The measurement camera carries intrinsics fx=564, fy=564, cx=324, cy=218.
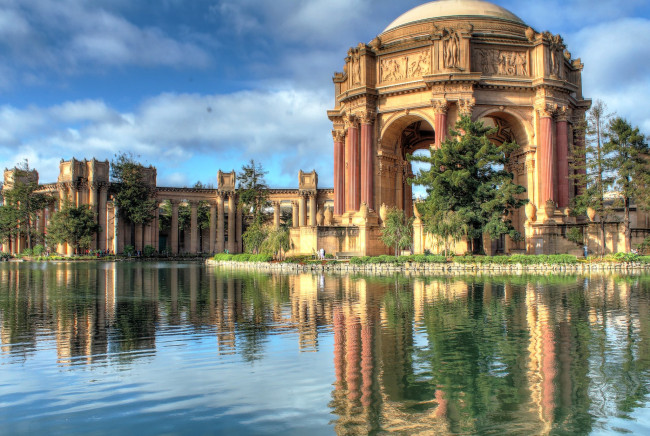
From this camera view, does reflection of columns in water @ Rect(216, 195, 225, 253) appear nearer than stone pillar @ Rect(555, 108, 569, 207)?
No

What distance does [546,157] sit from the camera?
39656 millimetres

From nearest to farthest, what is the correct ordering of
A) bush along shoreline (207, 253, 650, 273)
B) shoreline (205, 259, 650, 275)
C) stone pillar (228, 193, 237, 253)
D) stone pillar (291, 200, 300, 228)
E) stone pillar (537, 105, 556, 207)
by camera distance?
shoreline (205, 259, 650, 275), bush along shoreline (207, 253, 650, 273), stone pillar (537, 105, 556, 207), stone pillar (228, 193, 237, 253), stone pillar (291, 200, 300, 228)

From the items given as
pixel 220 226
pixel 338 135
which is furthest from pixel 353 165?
pixel 220 226

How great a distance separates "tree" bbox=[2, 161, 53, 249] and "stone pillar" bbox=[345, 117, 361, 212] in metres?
39.5

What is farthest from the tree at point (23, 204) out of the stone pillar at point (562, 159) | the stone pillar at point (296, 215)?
the stone pillar at point (562, 159)

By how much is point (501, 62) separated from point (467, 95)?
4.20 meters

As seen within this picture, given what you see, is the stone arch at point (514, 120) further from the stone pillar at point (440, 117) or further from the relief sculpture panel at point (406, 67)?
the relief sculpture panel at point (406, 67)

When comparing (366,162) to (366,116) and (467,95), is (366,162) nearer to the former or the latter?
(366,116)

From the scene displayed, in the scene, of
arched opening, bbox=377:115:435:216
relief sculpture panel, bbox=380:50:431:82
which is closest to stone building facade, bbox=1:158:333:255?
arched opening, bbox=377:115:435:216

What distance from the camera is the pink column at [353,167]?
43.2 meters

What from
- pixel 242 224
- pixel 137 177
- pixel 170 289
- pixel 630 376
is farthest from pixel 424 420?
pixel 242 224

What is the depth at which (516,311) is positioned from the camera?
12406 mm

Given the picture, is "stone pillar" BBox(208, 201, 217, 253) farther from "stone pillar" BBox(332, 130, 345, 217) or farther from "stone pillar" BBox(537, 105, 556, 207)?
"stone pillar" BBox(537, 105, 556, 207)

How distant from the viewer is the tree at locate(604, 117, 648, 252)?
3117cm
